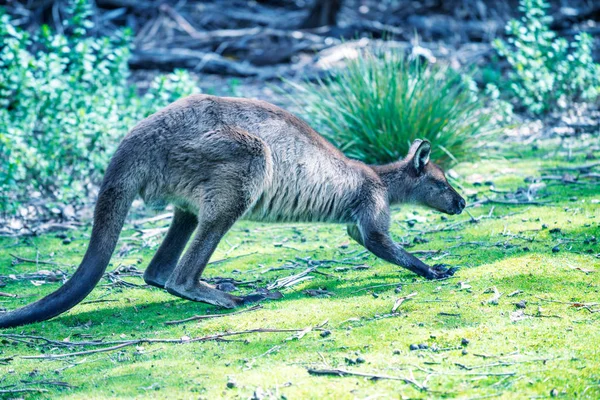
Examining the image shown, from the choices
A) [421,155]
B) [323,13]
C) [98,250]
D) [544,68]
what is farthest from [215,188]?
[323,13]

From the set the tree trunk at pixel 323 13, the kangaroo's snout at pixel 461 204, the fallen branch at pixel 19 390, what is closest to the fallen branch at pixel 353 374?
the fallen branch at pixel 19 390

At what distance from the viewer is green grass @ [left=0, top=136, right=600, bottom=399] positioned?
3783 millimetres

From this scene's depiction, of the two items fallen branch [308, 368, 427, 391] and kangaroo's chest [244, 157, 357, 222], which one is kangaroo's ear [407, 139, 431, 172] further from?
fallen branch [308, 368, 427, 391]

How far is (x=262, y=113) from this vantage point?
556cm

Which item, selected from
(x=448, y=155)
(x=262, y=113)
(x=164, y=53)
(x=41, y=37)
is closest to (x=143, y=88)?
(x=164, y=53)

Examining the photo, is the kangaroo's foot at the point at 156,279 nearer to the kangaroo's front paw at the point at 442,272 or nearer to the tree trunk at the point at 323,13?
the kangaroo's front paw at the point at 442,272

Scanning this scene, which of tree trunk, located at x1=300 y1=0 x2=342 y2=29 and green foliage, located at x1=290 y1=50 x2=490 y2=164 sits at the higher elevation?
tree trunk, located at x1=300 y1=0 x2=342 y2=29

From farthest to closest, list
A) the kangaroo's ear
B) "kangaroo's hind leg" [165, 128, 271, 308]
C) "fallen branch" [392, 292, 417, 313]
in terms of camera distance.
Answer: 1. the kangaroo's ear
2. "kangaroo's hind leg" [165, 128, 271, 308]
3. "fallen branch" [392, 292, 417, 313]

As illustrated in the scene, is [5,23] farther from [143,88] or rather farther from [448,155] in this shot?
[448,155]

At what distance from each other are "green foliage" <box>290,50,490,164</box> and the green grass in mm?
1453

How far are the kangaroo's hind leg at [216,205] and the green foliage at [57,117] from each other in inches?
111

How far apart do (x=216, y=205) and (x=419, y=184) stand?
2024 mm

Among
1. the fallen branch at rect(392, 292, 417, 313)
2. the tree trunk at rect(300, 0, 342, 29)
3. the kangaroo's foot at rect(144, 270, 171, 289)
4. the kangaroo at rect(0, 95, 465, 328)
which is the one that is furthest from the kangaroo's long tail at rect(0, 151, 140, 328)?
the tree trunk at rect(300, 0, 342, 29)

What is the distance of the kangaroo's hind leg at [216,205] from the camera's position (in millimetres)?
5121
